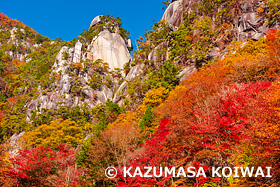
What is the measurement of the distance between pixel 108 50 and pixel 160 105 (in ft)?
164

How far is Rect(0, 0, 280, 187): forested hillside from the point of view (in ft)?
30.8

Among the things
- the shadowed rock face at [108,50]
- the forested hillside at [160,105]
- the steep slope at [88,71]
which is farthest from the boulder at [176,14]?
the shadowed rock face at [108,50]

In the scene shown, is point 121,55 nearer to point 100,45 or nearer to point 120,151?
point 100,45

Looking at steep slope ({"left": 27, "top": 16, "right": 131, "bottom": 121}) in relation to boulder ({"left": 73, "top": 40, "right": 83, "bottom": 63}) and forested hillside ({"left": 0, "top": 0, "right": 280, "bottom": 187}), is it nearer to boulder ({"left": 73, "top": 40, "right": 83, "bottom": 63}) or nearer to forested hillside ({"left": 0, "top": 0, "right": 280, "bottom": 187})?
boulder ({"left": 73, "top": 40, "right": 83, "bottom": 63})

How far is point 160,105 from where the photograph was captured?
74.9ft

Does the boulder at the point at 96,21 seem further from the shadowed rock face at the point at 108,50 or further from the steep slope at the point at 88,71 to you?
the shadowed rock face at the point at 108,50

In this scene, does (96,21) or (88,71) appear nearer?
(88,71)

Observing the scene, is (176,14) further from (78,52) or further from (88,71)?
(78,52)

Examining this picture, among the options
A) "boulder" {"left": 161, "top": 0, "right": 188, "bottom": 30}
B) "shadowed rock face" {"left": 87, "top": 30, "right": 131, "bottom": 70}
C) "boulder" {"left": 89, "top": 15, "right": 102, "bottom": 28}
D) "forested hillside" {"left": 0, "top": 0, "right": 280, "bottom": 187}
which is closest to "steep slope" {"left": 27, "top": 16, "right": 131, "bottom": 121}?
"shadowed rock face" {"left": 87, "top": 30, "right": 131, "bottom": 70}

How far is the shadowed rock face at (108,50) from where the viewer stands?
65.8m

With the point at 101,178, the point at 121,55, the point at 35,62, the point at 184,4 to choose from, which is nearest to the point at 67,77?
the point at 121,55

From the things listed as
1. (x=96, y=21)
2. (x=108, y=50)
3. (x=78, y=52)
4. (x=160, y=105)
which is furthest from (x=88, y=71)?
(x=160, y=105)

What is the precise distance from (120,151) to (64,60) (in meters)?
53.1

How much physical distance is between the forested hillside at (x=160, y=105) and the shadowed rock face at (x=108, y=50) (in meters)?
0.43
